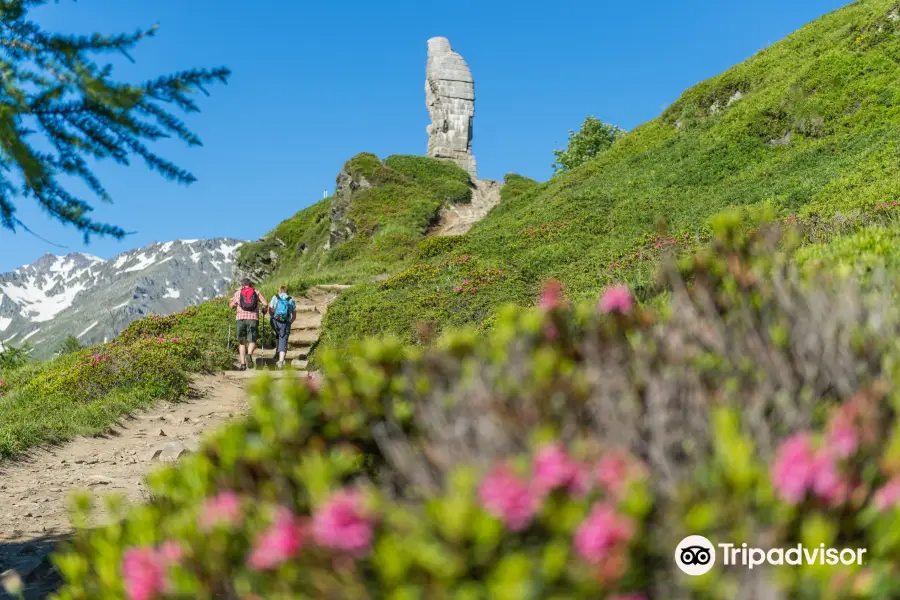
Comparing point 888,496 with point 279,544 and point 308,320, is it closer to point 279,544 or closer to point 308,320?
point 279,544

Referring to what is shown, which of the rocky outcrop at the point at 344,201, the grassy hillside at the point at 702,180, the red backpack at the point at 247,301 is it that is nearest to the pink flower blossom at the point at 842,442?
the grassy hillside at the point at 702,180

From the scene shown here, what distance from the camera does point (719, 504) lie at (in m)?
1.65

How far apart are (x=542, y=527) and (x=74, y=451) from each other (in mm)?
9513

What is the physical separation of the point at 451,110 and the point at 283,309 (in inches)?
1548

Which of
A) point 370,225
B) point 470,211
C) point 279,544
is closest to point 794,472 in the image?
point 279,544

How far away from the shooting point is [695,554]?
1694 mm

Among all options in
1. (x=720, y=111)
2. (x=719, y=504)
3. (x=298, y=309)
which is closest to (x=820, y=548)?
(x=719, y=504)

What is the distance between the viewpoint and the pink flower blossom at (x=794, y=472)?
5.15 ft

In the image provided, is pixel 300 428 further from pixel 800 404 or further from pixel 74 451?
pixel 74 451

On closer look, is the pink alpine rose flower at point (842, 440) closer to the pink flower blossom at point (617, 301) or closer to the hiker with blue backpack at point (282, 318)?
the pink flower blossom at point (617, 301)

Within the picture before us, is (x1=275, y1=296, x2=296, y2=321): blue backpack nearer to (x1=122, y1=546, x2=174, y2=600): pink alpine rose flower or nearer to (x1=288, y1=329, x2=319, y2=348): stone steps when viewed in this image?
(x1=288, y1=329, x2=319, y2=348): stone steps

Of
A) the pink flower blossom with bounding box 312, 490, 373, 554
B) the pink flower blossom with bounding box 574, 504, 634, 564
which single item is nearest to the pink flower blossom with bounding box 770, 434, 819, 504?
the pink flower blossom with bounding box 574, 504, 634, 564

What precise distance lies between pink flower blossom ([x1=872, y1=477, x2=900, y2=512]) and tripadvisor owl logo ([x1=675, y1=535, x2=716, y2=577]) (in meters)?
0.43

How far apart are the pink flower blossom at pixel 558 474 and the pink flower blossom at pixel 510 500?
55 mm
